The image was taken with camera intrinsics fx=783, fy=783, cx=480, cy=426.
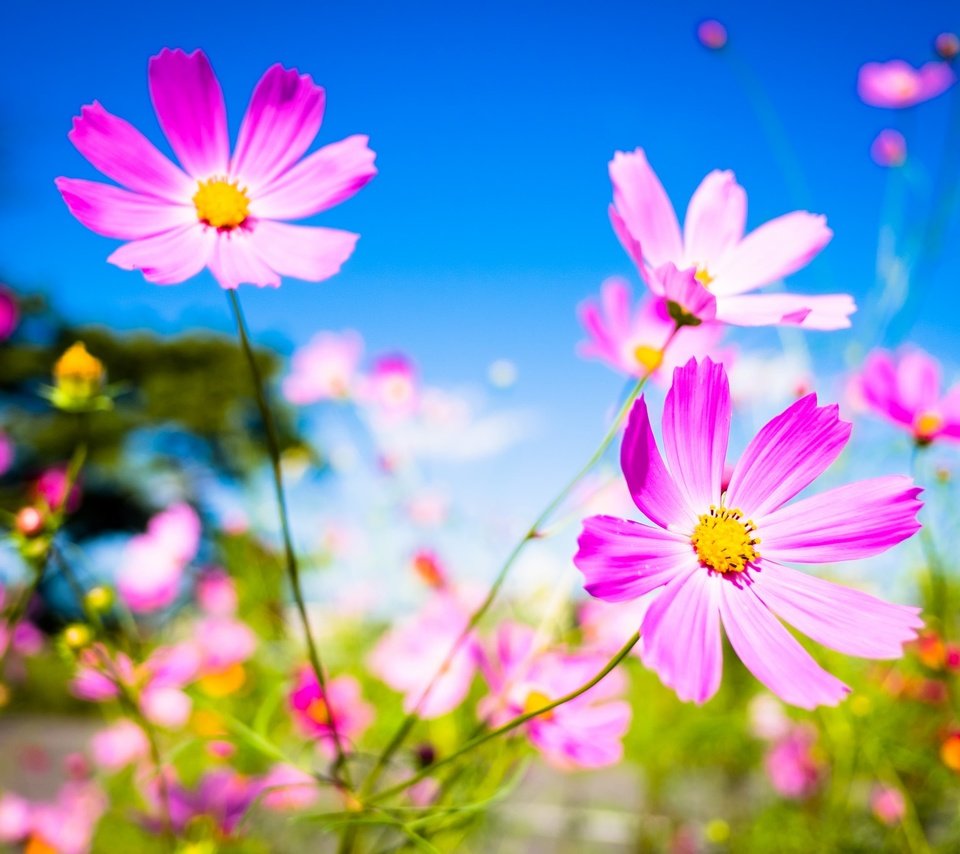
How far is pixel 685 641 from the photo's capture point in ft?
0.93

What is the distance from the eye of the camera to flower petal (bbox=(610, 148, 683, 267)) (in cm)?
39

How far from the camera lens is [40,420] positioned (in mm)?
9938

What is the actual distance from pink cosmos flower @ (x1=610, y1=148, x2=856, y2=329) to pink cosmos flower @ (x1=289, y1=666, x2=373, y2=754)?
336 millimetres

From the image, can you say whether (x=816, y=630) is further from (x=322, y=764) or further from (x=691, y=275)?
(x=322, y=764)

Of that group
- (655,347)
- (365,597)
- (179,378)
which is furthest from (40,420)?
(655,347)

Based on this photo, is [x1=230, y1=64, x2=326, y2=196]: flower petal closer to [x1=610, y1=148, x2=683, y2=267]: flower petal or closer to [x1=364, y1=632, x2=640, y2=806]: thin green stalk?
[x1=610, y1=148, x2=683, y2=267]: flower petal

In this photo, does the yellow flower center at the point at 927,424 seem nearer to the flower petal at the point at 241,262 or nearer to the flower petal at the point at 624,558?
the flower petal at the point at 624,558

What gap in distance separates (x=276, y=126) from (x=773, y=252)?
270 millimetres

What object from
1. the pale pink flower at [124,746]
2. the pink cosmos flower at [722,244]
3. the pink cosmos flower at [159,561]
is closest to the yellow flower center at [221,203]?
the pink cosmos flower at [722,244]

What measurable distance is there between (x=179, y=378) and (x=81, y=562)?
452 inches

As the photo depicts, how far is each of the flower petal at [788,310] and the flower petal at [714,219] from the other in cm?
3

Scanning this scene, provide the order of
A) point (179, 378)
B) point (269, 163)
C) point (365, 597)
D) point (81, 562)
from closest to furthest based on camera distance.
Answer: point (269, 163) → point (81, 562) → point (365, 597) → point (179, 378)

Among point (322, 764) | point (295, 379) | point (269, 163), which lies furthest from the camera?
point (322, 764)

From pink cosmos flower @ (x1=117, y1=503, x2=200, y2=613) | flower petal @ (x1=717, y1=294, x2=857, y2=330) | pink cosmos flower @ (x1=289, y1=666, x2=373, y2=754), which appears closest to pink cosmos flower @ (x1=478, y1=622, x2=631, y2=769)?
pink cosmos flower @ (x1=289, y1=666, x2=373, y2=754)
